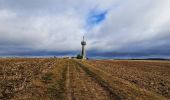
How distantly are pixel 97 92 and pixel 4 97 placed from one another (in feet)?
19.9

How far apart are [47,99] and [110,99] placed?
11.5ft

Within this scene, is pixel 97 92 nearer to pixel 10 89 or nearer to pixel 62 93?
pixel 62 93

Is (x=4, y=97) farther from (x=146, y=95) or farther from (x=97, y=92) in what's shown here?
(x=146, y=95)

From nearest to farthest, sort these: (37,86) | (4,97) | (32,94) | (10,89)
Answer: (4,97), (32,94), (10,89), (37,86)

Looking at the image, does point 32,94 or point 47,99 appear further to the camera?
point 32,94

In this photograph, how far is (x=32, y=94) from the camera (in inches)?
874

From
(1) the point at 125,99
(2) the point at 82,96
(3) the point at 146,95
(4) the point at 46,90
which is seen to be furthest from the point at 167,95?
(4) the point at 46,90

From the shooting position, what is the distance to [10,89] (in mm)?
23969

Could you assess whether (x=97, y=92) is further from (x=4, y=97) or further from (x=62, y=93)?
(x=4, y=97)

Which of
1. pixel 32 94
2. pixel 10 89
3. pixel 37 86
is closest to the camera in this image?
pixel 32 94

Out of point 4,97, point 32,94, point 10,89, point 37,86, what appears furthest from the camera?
point 37,86

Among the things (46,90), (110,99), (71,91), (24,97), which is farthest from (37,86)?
(110,99)

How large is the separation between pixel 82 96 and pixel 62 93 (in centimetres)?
155

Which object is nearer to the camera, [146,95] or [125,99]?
[125,99]
